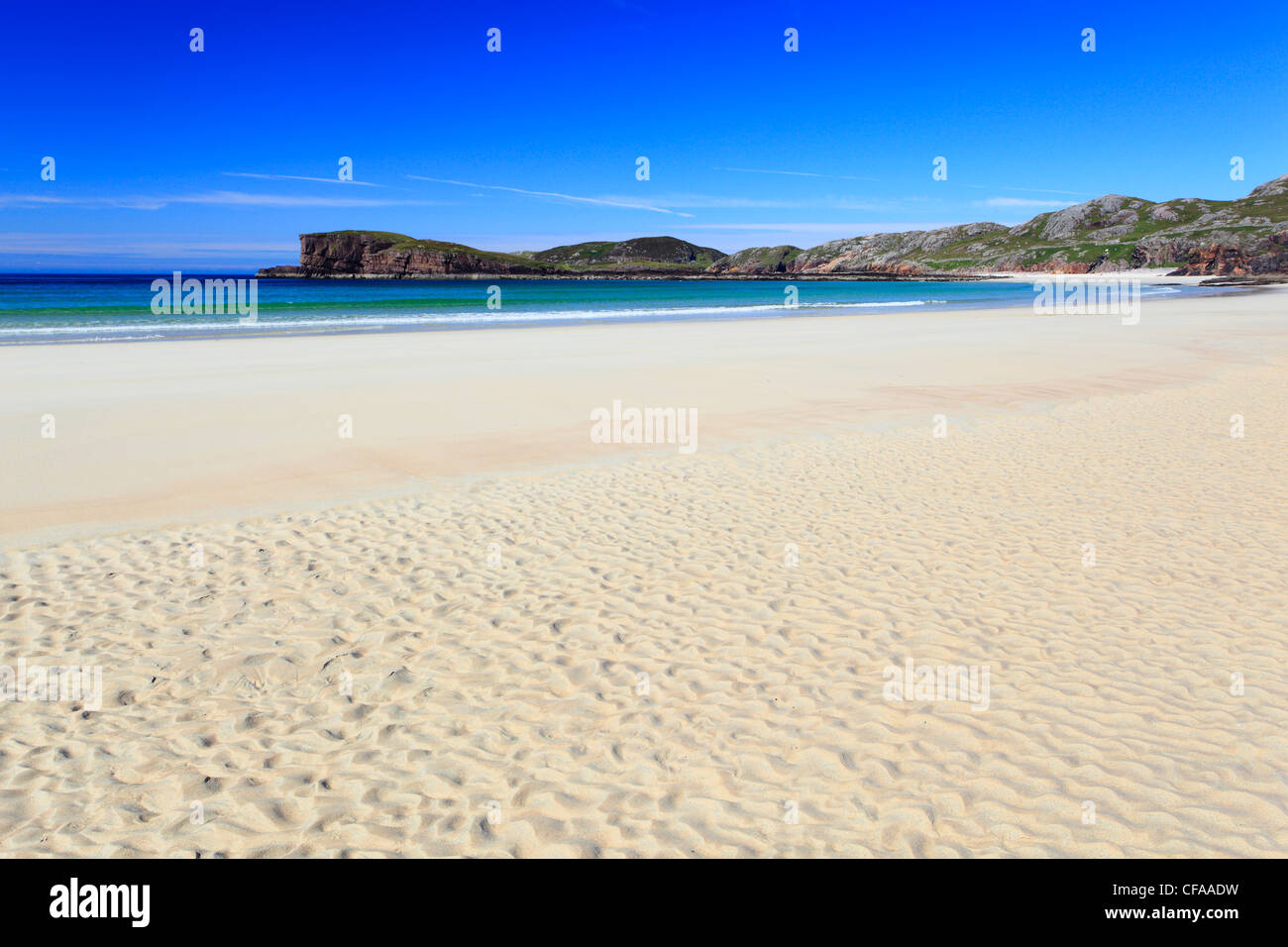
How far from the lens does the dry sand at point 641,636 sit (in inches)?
156

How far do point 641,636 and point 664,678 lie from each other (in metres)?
0.65

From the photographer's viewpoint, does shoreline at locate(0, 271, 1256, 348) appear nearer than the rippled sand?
No

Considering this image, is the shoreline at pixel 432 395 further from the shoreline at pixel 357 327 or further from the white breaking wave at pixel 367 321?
the white breaking wave at pixel 367 321

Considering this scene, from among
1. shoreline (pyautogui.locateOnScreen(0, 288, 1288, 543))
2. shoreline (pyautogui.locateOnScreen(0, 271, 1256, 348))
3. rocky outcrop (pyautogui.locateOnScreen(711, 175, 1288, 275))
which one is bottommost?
shoreline (pyautogui.locateOnScreen(0, 288, 1288, 543))

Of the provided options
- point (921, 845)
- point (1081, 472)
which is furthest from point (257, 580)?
point (1081, 472)

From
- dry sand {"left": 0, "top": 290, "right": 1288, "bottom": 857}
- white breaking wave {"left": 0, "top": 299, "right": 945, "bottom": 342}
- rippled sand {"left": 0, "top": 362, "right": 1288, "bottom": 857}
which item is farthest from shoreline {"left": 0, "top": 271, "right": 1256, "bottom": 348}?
rippled sand {"left": 0, "top": 362, "right": 1288, "bottom": 857}

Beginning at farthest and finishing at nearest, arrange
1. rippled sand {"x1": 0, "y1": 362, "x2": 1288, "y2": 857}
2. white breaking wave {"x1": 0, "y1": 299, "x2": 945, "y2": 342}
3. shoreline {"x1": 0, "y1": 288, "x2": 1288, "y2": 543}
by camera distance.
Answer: white breaking wave {"x1": 0, "y1": 299, "x2": 945, "y2": 342}, shoreline {"x1": 0, "y1": 288, "x2": 1288, "y2": 543}, rippled sand {"x1": 0, "y1": 362, "x2": 1288, "y2": 857}

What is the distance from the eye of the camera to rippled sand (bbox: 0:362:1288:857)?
3912 mm

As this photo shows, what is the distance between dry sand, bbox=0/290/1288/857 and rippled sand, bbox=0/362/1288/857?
28 millimetres

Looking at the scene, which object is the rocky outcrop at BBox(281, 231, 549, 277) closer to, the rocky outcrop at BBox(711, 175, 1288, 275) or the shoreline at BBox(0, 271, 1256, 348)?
the rocky outcrop at BBox(711, 175, 1288, 275)

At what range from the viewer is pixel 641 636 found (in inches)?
235

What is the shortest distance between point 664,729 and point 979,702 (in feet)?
6.95

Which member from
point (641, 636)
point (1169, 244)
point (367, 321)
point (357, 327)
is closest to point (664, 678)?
point (641, 636)

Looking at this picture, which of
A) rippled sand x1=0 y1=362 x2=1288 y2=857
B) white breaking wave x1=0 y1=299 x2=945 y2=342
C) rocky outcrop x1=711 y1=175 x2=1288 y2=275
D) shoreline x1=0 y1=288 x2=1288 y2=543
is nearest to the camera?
rippled sand x1=0 y1=362 x2=1288 y2=857
